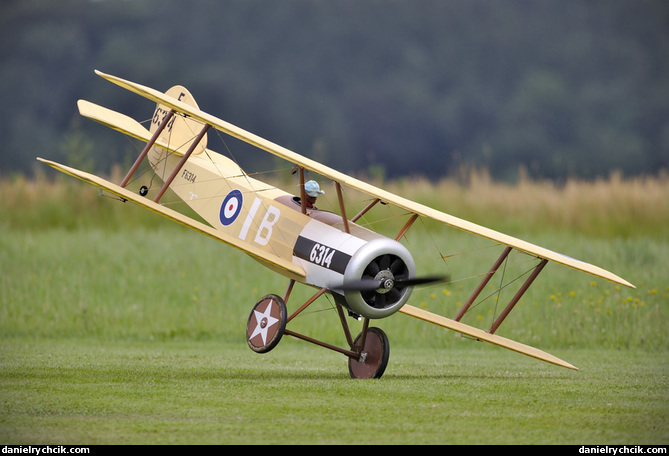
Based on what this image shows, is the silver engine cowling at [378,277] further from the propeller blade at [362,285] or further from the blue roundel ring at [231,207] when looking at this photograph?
the blue roundel ring at [231,207]

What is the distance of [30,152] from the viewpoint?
158ft

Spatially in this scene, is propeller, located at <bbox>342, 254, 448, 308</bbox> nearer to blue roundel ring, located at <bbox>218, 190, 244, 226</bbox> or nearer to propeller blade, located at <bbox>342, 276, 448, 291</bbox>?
propeller blade, located at <bbox>342, 276, 448, 291</bbox>

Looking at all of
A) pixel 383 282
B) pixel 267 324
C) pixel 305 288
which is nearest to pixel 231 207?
pixel 267 324

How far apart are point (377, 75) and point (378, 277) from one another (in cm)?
5062

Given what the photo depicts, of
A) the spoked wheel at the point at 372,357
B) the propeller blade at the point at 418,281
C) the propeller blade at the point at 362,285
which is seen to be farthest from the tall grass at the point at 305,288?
the propeller blade at the point at 362,285

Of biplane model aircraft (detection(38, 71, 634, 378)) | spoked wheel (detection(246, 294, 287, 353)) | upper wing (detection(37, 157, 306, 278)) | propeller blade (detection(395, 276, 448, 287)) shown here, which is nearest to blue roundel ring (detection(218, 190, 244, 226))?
biplane model aircraft (detection(38, 71, 634, 378))

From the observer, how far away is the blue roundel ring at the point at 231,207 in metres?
12.3

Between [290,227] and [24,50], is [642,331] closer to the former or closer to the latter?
[290,227]

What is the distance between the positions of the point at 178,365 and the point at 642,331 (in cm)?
862

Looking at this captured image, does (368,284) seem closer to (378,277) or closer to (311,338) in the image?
(378,277)

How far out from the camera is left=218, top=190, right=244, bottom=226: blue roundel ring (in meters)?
12.3

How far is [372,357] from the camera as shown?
11.6 metres

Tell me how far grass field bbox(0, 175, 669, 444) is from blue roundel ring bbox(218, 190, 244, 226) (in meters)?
1.96

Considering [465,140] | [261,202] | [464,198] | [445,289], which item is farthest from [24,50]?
[261,202]
